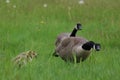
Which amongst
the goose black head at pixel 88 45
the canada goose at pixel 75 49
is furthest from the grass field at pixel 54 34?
the goose black head at pixel 88 45

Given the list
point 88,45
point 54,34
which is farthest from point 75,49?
point 54,34

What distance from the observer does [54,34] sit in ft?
42.1

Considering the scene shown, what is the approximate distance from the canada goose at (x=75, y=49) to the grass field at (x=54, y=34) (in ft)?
0.50

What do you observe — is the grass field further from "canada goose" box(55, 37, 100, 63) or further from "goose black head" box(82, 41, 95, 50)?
"goose black head" box(82, 41, 95, 50)

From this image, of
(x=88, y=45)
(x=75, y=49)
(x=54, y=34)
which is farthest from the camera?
(x=54, y=34)

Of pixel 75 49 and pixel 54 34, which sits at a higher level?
pixel 75 49

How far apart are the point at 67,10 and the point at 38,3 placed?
59.3 inches

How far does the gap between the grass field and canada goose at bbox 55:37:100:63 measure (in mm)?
151

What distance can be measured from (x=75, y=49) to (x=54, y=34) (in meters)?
4.64

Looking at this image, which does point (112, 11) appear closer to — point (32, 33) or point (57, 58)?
point (32, 33)

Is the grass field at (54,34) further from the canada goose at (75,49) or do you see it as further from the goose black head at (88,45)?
the goose black head at (88,45)

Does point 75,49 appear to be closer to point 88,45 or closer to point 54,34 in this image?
point 88,45

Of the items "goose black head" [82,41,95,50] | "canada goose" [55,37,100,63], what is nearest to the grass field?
"canada goose" [55,37,100,63]

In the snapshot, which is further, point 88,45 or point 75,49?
point 75,49
